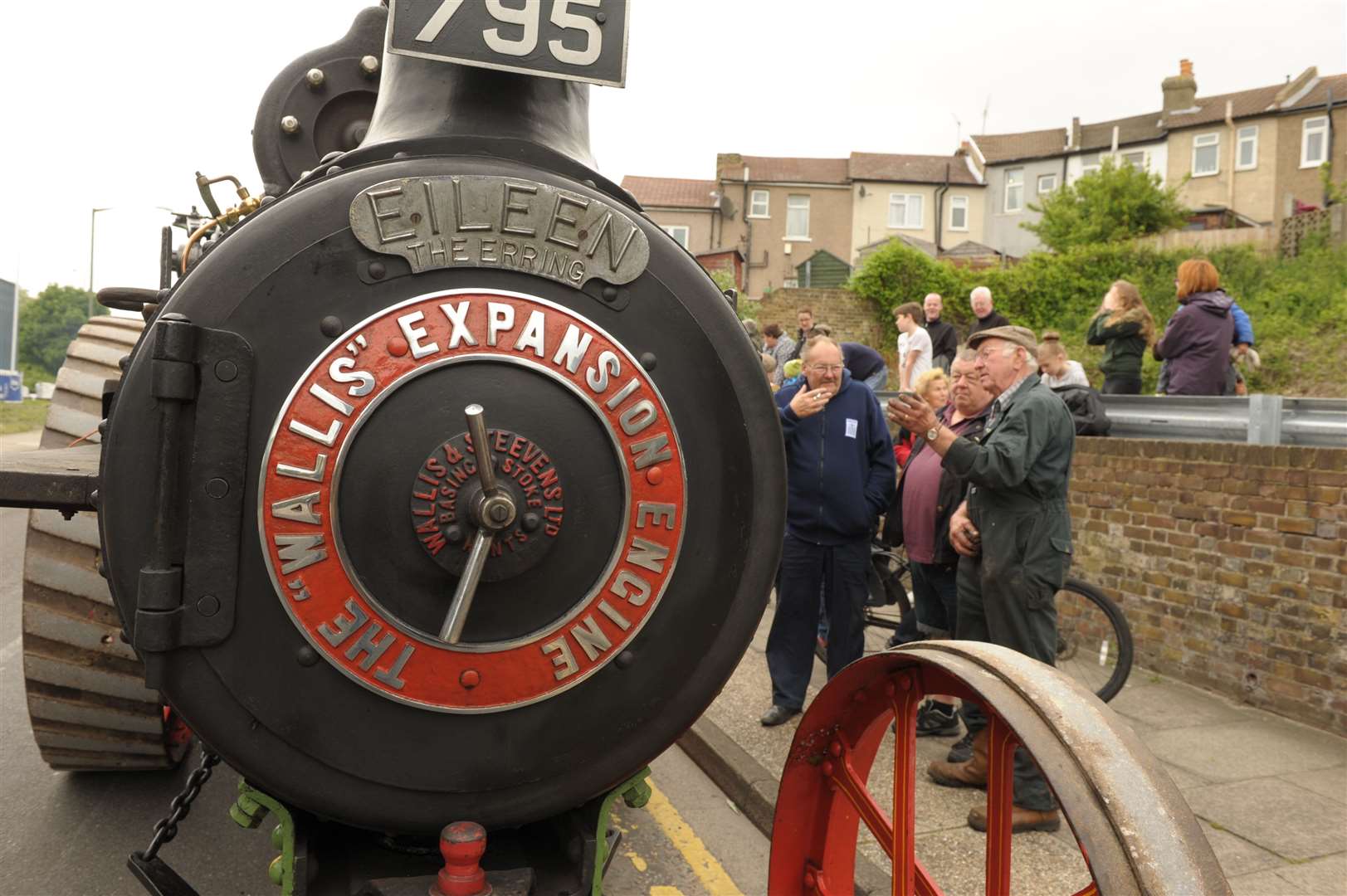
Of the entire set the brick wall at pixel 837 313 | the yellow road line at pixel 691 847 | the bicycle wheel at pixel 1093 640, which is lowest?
the yellow road line at pixel 691 847

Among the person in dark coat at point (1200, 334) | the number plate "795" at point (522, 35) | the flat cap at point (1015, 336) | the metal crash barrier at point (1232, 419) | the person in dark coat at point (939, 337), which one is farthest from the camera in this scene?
the person in dark coat at point (939, 337)

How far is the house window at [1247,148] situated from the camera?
35625 mm

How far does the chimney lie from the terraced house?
3cm

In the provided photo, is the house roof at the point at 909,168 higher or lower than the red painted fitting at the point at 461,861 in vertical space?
higher

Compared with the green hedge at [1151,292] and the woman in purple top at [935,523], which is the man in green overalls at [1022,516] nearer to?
the woman in purple top at [935,523]

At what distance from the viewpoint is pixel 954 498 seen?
4645 mm

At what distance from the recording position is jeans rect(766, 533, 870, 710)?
16.0 ft

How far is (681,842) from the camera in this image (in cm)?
383

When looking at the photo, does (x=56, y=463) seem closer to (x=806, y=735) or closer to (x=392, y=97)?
(x=392, y=97)

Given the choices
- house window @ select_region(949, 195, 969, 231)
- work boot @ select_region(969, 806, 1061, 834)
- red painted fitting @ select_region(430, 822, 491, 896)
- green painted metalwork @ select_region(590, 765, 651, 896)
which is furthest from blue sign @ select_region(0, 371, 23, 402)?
red painted fitting @ select_region(430, 822, 491, 896)

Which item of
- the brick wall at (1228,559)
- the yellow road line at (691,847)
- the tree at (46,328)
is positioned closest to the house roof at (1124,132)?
the brick wall at (1228,559)

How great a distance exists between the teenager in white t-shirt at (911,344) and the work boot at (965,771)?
5884mm

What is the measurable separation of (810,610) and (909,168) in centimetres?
3965

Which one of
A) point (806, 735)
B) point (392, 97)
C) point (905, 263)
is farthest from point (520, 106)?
point (905, 263)
